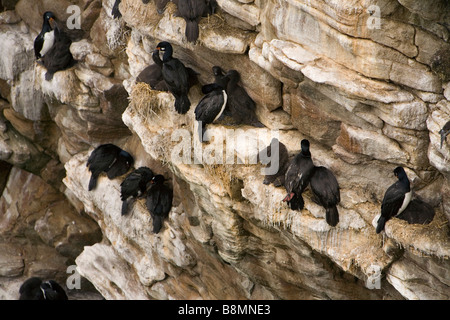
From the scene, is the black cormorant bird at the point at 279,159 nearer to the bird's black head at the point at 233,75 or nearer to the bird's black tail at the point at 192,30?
the bird's black head at the point at 233,75

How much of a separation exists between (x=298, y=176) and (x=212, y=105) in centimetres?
189

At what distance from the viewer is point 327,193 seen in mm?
9516

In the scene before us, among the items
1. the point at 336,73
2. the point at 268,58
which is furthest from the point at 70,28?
the point at 336,73

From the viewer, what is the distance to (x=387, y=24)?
8555mm

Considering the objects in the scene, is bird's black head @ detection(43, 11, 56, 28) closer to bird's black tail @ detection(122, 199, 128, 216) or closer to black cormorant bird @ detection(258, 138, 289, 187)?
bird's black tail @ detection(122, 199, 128, 216)

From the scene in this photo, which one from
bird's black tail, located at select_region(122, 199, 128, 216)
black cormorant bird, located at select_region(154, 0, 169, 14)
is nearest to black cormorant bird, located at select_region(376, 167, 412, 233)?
black cormorant bird, located at select_region(154, 0, 169, 14)

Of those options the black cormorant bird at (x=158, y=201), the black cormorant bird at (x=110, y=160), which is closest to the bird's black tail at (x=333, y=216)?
the black cormorant bird at (x=158, y=201)

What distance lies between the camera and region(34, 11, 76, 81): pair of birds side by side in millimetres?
14312

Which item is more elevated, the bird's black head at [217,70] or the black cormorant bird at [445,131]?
the black cormorant bird at [445,131]

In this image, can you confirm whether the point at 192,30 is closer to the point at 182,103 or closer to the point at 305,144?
the point at 182,103

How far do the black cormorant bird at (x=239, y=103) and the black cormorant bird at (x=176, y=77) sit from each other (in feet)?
2.91

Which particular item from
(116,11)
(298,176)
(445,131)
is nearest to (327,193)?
(298,176)

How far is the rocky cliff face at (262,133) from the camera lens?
28.7 ft

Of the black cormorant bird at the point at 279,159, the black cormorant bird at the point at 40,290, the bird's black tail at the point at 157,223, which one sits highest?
the black cormorant bird at the point at 279,159
